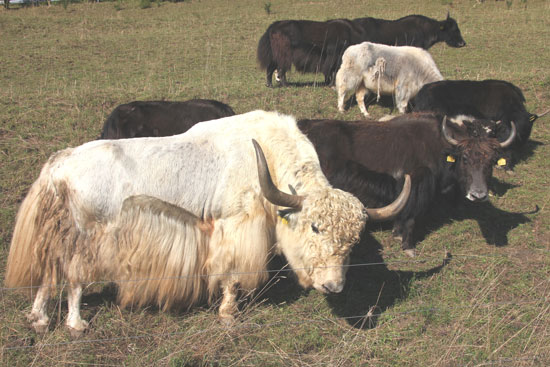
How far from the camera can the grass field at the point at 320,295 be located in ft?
10.6

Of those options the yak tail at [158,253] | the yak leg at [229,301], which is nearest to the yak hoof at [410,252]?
the yak leg at [229,301]

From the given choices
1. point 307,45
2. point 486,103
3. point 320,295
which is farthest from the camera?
point 307,45

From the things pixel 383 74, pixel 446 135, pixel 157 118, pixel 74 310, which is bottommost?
pixel 74 310

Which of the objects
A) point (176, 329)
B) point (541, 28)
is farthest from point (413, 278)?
point (541, 28)

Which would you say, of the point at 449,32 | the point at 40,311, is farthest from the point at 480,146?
the point at 449,32

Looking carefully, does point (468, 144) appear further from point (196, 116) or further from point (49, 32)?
point (49, 32)

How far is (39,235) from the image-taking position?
3367mm

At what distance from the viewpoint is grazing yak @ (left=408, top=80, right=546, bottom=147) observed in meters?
6.98

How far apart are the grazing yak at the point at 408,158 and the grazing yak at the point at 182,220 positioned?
155 cm

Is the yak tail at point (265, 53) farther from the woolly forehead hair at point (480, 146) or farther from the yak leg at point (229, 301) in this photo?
the yak leg at point (229, 301)

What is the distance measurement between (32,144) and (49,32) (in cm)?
1180

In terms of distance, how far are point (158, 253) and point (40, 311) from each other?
92 centimetres

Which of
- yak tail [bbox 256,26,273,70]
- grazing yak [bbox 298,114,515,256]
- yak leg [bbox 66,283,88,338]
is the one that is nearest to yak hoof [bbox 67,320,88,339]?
yak leg [bbox 66,283,88,338]

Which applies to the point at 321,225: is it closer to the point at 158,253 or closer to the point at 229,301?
the point at 229,301
